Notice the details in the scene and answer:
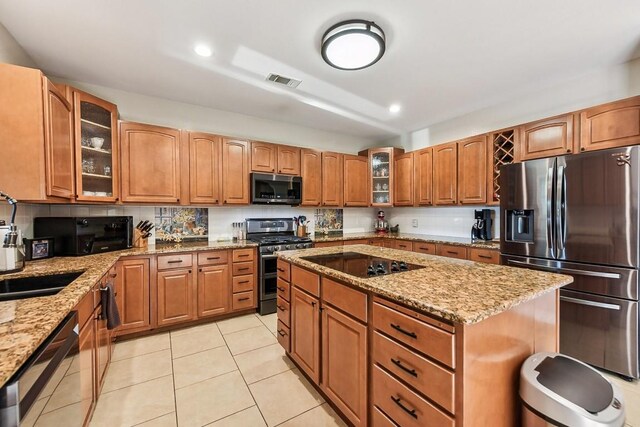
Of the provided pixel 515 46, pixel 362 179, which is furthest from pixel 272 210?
pixel 515 46

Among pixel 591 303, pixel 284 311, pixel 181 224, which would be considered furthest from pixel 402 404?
pixel 181 224

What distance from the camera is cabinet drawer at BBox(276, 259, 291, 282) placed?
7.22 feet

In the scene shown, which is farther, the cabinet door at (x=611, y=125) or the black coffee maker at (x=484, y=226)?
the black coffee maker at (x=484, y=226)

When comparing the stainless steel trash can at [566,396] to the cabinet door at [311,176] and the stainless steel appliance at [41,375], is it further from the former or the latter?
the cabinet door at [311,176]

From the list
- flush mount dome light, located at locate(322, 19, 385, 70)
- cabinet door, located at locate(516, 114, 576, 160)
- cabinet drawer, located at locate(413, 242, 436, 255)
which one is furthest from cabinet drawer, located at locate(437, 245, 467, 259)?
flush mount dome light, located at locate(322, 19, 385, 70)

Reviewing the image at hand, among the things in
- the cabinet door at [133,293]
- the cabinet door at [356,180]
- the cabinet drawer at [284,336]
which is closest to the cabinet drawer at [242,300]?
the cabinet door at [133,293]

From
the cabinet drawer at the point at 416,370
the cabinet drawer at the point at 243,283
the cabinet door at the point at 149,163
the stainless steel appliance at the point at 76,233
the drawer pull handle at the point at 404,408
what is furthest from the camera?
the cabinet drawer at the point at 243,283

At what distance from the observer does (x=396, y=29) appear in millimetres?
2018

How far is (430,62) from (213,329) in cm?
351

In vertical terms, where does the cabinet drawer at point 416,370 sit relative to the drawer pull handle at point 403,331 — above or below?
below

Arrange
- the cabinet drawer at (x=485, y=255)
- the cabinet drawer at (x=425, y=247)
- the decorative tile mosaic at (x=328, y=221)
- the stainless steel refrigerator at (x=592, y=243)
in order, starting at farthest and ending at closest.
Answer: the decorative tile mosaic at (x=328, y=221), the cabinet drawer at (x=425, y=247), the cabinet drawer at (x=485, y=255), the stainless steel refrigerator at (x=592, y=243)

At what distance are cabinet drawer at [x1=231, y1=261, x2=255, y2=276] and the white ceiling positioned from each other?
201 centimetres

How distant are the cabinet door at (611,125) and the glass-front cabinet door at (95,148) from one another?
15.2 feet

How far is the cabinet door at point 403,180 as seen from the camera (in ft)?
14.1
